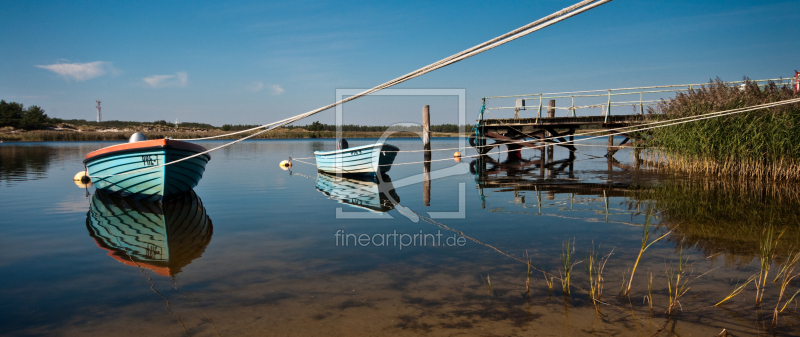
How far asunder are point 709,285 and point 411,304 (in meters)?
3.27

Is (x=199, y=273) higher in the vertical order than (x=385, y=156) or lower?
lower

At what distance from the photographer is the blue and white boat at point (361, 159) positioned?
1769 cm

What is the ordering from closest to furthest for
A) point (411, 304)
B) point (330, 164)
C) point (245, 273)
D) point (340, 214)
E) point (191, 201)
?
point (411, 304) < point (245, 273) < point (340, 214) < point (191, 201) < point (330, 164)

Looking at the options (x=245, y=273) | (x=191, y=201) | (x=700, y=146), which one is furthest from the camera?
(x=700, y=146)

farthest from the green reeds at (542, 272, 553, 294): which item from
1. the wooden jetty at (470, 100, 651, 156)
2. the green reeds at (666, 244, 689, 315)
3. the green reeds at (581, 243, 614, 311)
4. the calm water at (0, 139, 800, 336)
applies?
the wooden jetty at (470, 100, 651, 156)

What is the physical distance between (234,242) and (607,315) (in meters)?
5.80

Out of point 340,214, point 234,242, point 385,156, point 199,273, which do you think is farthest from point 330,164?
point 199,273

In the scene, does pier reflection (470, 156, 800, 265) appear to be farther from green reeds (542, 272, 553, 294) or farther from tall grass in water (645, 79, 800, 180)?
green reeds (542, 272, 553, 294)

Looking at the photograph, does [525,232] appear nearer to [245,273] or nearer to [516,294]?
[516,294]

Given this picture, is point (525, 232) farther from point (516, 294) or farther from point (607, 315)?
→ point (607, 315)

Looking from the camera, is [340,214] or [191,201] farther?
[191,201]

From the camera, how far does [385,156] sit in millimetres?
18219

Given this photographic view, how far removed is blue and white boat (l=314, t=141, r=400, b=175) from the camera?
17688 millimetres

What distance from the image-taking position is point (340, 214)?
32.9 feet
